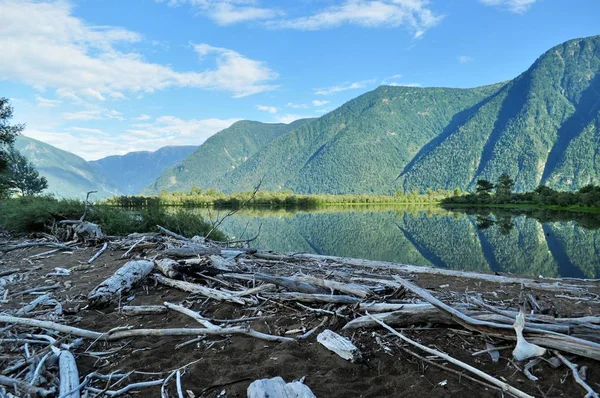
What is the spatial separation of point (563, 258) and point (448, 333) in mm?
18741

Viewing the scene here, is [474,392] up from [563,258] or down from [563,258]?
up

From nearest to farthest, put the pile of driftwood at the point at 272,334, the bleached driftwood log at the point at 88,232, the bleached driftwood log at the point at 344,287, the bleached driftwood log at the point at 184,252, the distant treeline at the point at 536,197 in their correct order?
the pile of driftwood at the point at 272,334, the bleached driftwood log at the point at 344,287, the bleached driftwood log at the point at 184,252, the bleached driftwood log at the point at 88,232, the distant treeline at the point at 536,197

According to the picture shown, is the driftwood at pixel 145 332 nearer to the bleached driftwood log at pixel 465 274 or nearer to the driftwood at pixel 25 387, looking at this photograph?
the driftwood at pixel 25 387

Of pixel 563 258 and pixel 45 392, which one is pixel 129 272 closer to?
pixel 45 392

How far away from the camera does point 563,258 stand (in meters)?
17.8

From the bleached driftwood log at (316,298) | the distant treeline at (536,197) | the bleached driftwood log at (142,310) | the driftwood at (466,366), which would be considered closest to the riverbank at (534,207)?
the distant treeline at (536,197)

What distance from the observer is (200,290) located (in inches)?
197

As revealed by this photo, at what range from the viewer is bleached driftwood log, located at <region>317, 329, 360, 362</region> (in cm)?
313

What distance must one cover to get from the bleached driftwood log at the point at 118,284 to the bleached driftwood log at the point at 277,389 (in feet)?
10.1

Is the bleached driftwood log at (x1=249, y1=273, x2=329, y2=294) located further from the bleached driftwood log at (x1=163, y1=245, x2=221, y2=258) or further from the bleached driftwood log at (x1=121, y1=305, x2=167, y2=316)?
the bleached driftwood log at (x1=163, y1=245, x2=221, y2=258)

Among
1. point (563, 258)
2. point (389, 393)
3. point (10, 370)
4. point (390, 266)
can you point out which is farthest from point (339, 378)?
point (563, 258)

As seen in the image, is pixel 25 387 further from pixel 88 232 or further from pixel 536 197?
pixel 536 197

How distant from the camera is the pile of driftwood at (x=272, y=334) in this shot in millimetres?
2854

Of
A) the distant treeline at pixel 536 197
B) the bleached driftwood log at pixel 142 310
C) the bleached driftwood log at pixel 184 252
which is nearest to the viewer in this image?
the bleached driftwood log at pixel 142 310
